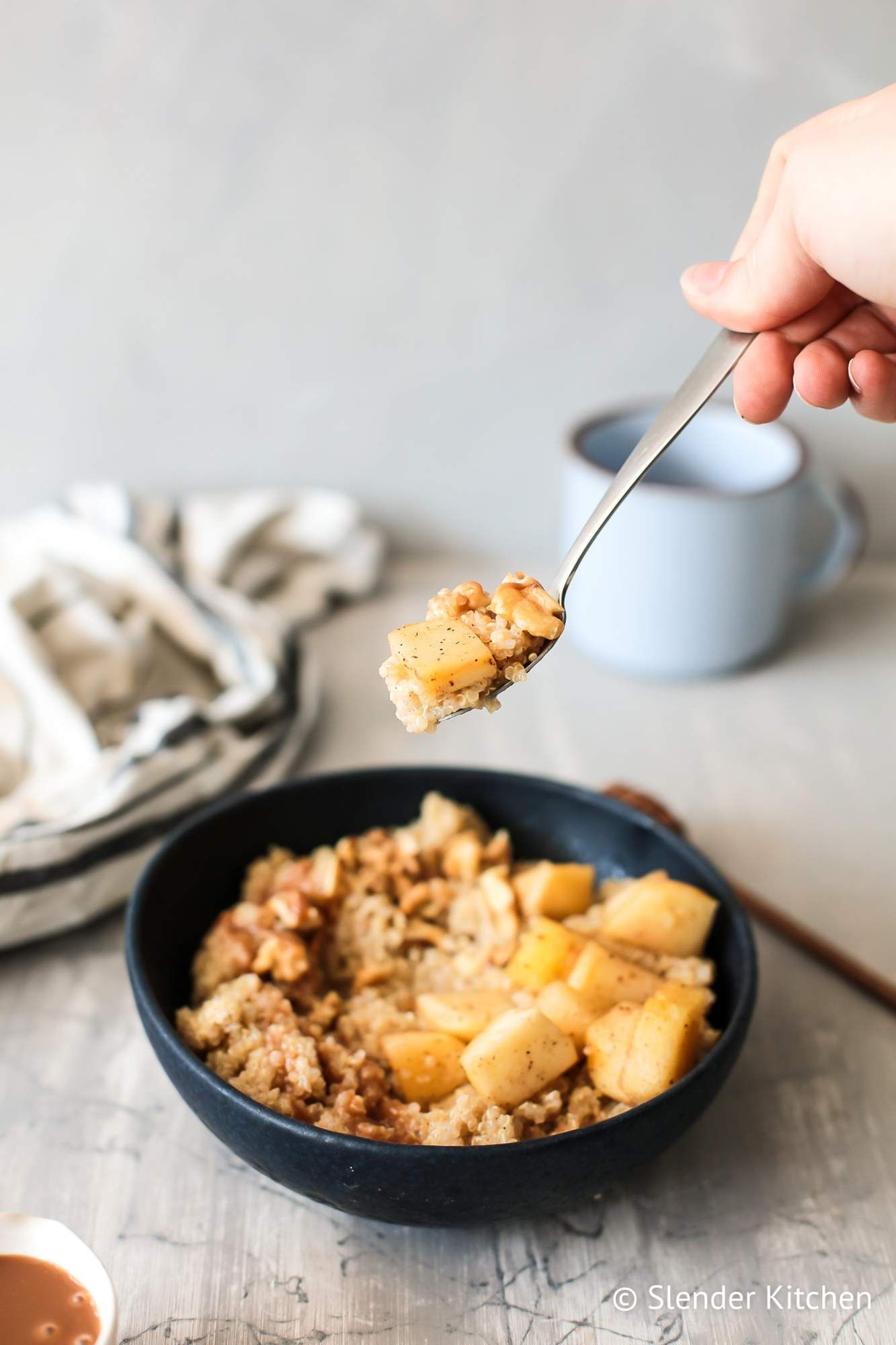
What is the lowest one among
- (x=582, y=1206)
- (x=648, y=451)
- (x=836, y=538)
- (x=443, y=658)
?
(x=582, y=1206)

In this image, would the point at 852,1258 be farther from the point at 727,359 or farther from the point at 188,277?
the point at 188,277

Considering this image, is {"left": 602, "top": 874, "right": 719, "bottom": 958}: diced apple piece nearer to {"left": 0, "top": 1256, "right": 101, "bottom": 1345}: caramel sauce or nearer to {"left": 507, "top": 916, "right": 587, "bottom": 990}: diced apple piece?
{"left": 507, "top": 916, "right": 587, "bottom": 990}: diced apple piece

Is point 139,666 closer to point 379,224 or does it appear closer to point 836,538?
point 379,224

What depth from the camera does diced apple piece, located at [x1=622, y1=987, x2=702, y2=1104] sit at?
78 cm

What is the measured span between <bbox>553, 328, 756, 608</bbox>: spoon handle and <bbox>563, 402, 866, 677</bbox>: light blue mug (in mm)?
464

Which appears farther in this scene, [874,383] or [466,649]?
[874,383]

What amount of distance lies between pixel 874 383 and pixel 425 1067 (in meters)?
0.60

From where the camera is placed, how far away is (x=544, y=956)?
89 cm

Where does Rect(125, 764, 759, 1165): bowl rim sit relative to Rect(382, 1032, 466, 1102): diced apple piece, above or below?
above

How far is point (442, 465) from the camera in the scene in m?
1.61

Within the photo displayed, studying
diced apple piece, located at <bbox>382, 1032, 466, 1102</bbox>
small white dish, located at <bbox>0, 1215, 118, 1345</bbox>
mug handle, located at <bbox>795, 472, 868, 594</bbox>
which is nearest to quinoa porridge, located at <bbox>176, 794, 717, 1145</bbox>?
diced apple piece, located at <bbox>382, 1032, 466, 1102</bbox>

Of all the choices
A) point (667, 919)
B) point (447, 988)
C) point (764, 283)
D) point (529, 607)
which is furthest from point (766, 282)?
point (447, 988)

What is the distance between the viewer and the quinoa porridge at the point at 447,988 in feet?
2.60

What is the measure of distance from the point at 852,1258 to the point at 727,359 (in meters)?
0.61
